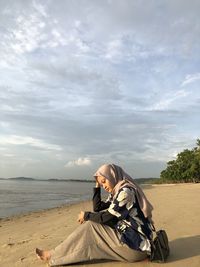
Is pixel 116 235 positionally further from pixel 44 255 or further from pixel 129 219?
pixel 44 255

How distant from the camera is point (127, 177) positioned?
5492mm

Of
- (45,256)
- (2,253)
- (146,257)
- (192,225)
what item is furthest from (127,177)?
(192,225)

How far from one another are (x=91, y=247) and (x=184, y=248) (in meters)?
1.81

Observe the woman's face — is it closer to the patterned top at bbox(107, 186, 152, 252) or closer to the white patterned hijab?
the white patterned hijab

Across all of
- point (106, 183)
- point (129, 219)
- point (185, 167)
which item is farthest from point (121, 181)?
point (185, 167)

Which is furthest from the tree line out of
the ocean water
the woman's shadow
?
the woman's shadow

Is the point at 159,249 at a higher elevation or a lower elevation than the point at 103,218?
lower

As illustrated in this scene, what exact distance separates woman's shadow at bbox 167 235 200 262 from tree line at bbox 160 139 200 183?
68.8 m

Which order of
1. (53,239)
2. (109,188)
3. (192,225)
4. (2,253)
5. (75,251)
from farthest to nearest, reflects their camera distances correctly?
(192,225) < (53,239) < (2,253) < (109,188) < (75,251)

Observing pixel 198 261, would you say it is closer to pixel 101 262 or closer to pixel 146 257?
pixel 146 257

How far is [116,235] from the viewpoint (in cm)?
530

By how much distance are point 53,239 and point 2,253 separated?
4.63ft

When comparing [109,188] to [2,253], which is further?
[2,253]

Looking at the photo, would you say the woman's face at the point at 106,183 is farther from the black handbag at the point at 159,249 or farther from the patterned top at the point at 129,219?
the black handbag at the point at 159,249
